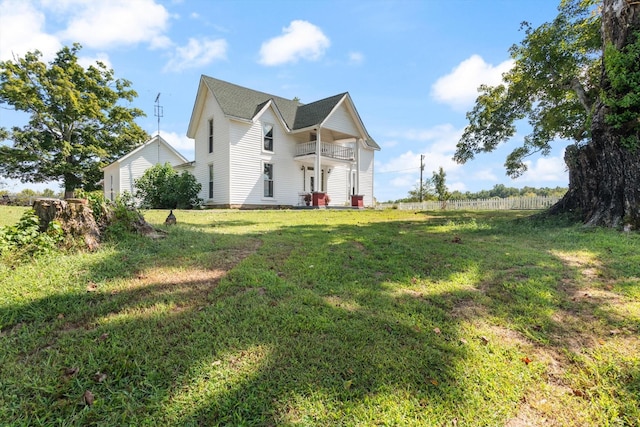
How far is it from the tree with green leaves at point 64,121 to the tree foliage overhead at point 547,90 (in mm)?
27325

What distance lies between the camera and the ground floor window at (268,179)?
64.0ft

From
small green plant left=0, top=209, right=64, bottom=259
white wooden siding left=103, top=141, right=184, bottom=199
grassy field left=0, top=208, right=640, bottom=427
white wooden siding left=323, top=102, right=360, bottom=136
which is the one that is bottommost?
grassy field left=0, top=208, right=640, bottom=427

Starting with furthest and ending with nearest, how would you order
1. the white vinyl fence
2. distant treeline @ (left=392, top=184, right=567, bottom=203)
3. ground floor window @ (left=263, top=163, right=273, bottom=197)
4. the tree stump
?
1. distant treeline @ (left=392, top=184, right=567, bottom=203)
2. the white vinyl fence
3. ground floor window @ (left=263, top=163, right=273, bottom=197)
4. the tree stump

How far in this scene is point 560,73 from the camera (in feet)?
38.9

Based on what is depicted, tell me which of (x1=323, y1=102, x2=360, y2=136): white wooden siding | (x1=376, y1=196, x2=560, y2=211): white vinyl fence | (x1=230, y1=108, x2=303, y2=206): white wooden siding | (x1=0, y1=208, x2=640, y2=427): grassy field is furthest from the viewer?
(x1=376, y1=196, x2=560, y2=211): white vinyl fence

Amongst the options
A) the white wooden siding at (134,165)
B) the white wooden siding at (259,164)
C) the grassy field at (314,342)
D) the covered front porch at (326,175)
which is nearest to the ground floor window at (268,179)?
the white wooden siding at (259,164)

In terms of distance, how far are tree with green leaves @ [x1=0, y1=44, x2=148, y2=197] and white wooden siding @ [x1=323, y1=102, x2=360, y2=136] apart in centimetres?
1892

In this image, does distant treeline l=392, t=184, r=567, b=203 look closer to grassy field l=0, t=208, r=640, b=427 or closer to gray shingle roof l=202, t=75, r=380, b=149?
gray shingle roof l=202, t=75, r=380, b=149

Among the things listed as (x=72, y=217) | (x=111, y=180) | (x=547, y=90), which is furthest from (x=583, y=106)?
(x=111, y=180)

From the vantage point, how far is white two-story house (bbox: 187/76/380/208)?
18125mm

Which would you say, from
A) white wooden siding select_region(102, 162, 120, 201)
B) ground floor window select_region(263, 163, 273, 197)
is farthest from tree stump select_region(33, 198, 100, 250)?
white wooden siding select_region(102, 162, 120, 201)

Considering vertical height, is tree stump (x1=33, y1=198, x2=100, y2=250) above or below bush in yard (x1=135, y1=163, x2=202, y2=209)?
below

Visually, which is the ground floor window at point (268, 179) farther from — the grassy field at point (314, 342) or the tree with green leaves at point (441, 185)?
the tree with green leaves at point (441, 185)

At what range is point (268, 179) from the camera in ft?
64.1
